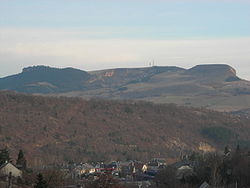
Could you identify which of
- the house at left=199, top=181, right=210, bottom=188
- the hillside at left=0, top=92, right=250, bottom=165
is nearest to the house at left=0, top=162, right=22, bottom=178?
the house at left=199, top=181, right=210, bottom=188

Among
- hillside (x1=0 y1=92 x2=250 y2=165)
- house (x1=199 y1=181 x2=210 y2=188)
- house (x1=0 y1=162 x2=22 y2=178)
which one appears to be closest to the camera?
house (x1=199 y1=181 x2=210 y2=188)

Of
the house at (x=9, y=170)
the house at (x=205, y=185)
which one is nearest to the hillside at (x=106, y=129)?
the house at (x=9, y=170)

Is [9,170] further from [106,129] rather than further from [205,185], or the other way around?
[106,129]

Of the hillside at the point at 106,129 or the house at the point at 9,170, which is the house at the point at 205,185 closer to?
the house at the point at 9,170

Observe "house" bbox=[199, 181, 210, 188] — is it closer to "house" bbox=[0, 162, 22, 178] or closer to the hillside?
"house" bbox=[0, 162, 22, 178]

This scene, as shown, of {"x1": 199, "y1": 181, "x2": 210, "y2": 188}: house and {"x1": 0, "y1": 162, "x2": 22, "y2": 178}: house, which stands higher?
{"x1": 0, "y1": 162, "x2": 22, "y2": 178}: house

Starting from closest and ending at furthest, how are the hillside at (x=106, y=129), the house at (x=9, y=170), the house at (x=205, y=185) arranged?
the house at (x=205, y=185), the house at (x=9, y=170), the hillside at (x=106, y=129)

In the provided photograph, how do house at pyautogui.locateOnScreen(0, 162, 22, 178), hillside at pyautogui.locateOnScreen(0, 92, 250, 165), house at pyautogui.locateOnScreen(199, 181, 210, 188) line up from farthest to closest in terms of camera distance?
hillside at pyautogui.locateOnScreen(0, 92, 250, 165), house at pyautogui.locateOnScreen(0, 162, 22, 178), house at pyautogui.locateOnScreen(199, 181, 210, 188)

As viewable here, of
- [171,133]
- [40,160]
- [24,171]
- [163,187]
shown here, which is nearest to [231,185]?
[163,187]

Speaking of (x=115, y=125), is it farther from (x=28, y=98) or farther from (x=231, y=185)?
(x=231, y=185)

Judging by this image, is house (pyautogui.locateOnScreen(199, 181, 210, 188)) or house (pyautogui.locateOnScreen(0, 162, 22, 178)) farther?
house (pyautogui.locateOnScreen(0, 162, 22, 178))
